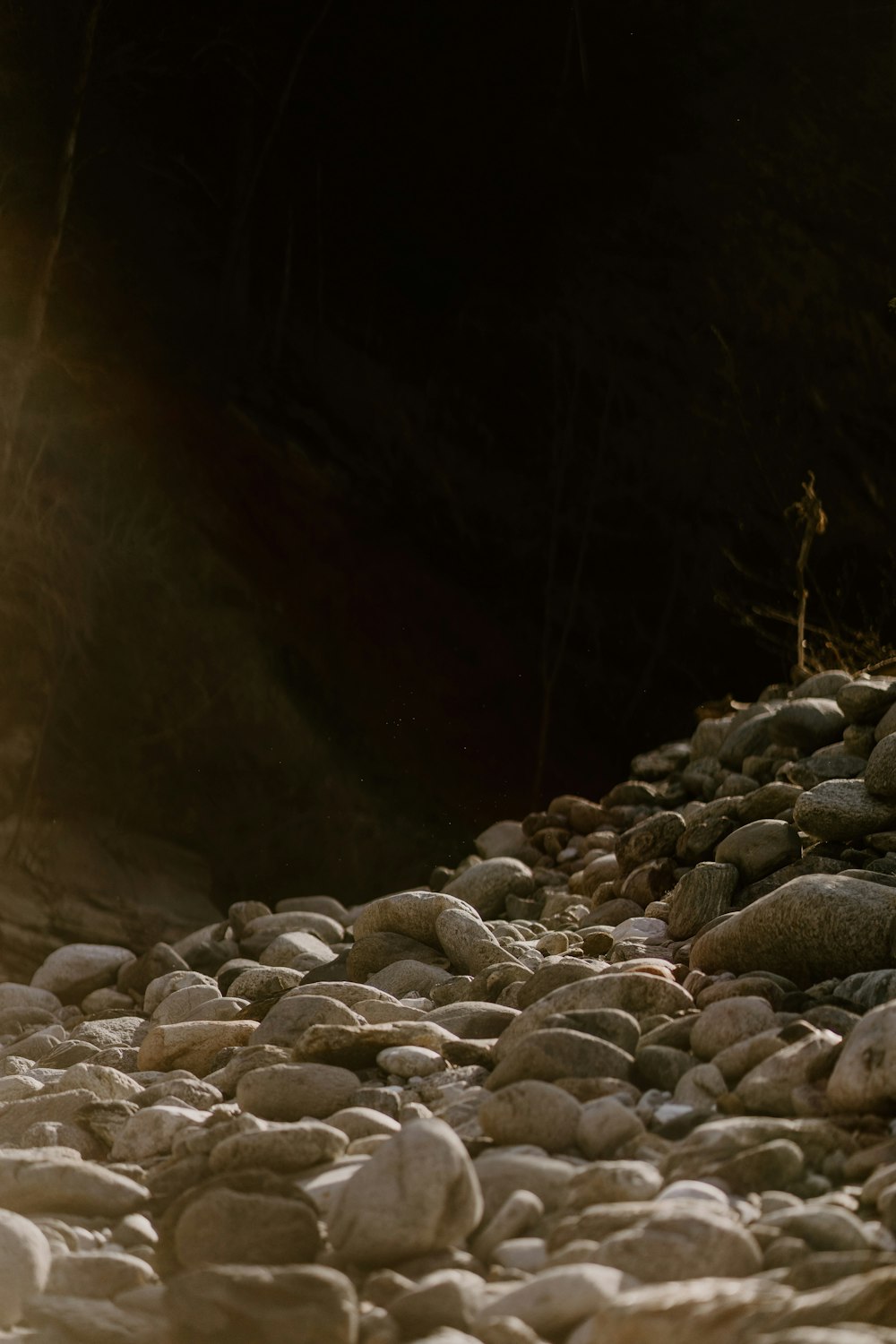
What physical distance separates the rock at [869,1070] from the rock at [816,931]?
778 mm

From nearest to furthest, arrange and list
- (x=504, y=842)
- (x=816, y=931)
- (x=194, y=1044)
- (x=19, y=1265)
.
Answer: (x=19, y=1265) < (x=816, y=931) < (x=194, y=1044) < (x=504, y=842)

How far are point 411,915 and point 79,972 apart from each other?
2.36m

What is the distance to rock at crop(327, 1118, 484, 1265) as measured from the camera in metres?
1.85

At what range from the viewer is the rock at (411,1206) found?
185 cm

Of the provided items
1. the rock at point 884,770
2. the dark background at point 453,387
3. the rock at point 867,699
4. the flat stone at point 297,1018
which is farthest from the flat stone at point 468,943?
the dark background at point 453,387

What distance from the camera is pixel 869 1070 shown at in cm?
217

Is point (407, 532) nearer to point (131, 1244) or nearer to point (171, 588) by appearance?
point (171, 588)

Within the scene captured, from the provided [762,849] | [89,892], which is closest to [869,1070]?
[762,849]

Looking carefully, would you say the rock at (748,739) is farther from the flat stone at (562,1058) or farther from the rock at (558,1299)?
the rock at (558,1299)

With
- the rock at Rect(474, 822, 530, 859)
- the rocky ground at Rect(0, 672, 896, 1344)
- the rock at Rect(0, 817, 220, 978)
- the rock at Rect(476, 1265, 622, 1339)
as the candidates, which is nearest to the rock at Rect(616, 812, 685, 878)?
the rocky ground at Rect(0, 672, 896, 1344)

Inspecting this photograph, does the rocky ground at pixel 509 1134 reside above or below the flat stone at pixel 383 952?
above

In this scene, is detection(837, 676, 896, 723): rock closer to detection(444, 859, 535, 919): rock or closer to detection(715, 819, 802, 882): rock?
detection(715, 819, 802, 882): rock

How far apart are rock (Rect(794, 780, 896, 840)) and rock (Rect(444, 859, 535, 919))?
179 cm

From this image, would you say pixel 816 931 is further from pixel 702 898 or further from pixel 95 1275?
pixel 95 1275
